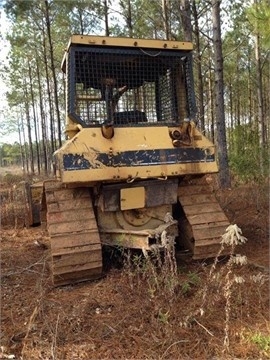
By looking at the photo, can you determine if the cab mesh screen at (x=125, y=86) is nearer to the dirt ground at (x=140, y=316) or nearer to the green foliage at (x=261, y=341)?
the dirt ground at (x=140, y=316)

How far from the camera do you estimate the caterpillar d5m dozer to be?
Answer: 148 inches

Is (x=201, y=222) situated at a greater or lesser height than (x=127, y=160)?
lesser

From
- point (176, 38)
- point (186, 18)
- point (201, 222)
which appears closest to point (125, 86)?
point (201, 222)

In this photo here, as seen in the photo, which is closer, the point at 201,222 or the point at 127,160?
the point at 127,160

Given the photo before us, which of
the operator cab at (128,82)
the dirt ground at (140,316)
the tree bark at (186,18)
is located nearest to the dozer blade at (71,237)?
the dirt ground at (140,316)

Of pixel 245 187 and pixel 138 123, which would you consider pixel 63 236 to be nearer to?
pixel 138 123

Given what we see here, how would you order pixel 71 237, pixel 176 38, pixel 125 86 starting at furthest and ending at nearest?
pixel 176 38
pixel 125 86
pixel 71 237

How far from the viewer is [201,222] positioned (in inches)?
164

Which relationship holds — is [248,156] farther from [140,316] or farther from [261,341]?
[261,341]

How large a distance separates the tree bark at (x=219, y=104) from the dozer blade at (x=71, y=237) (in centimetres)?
566

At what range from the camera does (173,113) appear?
14.9ft

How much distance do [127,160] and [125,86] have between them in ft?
3.16

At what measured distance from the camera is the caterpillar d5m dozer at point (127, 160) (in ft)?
12.4

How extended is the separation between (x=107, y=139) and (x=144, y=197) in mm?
711
